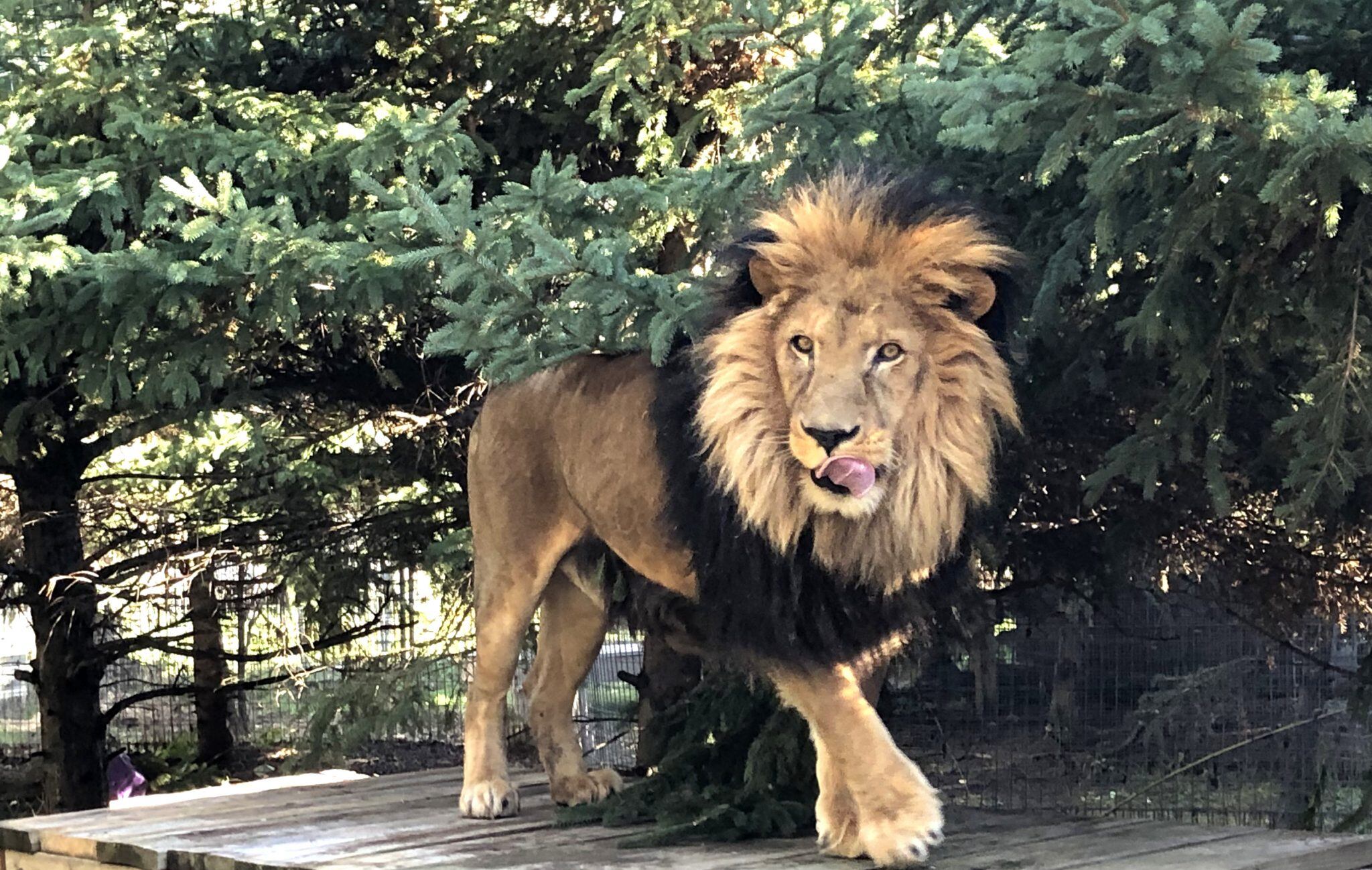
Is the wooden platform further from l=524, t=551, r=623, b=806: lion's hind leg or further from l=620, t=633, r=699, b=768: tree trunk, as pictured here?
l=620, t=633, r=699, b=768: tree trunk

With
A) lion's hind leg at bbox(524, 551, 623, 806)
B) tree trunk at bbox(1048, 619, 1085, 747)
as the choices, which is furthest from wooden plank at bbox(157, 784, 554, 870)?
tree trunk at bbox(1048, 619, 1085, 747)

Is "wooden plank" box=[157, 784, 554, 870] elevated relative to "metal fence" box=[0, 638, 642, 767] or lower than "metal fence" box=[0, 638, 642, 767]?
lower

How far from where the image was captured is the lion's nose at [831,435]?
2875mm

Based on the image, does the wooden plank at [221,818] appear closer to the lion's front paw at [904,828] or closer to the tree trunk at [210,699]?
the lion's front paw at [904,828]

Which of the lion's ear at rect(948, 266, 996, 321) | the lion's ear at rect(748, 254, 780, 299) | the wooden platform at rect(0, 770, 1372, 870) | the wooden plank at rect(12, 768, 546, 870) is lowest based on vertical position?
the wooden platform at rect(0, 770, 1372, 870)

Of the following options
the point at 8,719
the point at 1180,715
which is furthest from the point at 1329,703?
the point at 8,719

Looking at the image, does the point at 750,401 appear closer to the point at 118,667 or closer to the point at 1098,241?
the point at 1098,241

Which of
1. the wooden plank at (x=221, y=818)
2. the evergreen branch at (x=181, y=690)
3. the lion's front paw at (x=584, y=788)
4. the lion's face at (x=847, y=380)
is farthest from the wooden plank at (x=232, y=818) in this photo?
the evergreen branch at (x=181, y=690)

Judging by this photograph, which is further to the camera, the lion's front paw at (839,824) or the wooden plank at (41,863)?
the wooden plank at (41,863)

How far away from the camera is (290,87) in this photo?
6.00 m

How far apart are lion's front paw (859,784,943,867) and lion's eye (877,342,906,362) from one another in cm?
89

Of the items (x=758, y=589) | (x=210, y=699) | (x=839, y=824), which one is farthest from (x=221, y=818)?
(x=210, y=699)

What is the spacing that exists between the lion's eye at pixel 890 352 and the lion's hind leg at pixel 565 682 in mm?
1576

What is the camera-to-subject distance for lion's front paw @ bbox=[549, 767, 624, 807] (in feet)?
14.3
